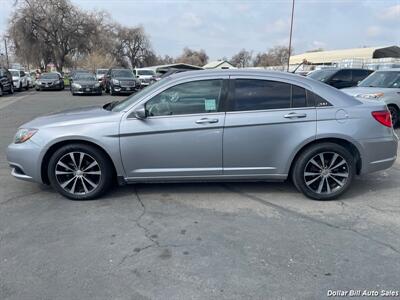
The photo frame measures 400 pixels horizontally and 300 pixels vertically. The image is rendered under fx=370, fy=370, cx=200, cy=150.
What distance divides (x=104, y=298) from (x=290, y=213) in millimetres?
2378

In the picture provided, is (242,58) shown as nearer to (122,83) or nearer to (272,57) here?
(272,57)

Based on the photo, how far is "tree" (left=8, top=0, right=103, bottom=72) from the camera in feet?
147

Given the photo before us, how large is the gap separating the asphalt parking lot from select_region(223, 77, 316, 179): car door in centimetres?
46

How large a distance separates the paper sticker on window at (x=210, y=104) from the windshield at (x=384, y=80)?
7.84 metres

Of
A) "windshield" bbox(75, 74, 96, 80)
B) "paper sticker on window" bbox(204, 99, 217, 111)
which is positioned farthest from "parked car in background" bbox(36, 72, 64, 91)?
"paper sticker on window" bbox(204, 99, 217, 111)

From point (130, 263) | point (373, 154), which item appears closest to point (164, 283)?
point (130, 263)

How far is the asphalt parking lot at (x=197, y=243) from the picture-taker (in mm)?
2916

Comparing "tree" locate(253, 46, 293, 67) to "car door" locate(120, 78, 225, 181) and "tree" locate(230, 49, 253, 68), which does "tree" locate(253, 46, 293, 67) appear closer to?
"tree" locate(230, 49, 253, 68)

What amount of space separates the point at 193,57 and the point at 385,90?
98.4 m

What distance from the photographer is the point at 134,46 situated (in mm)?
86375

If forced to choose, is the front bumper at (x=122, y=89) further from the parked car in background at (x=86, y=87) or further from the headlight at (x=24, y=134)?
the headlight at (x=24, y=134)

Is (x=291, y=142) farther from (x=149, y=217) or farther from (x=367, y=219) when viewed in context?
(x=149, y=217)

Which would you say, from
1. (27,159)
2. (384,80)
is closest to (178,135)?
(27,159)

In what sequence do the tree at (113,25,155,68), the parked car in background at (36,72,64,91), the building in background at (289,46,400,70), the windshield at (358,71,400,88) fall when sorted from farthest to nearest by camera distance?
1. the tree at (113,25,155,68)
2. the building in background at (289,46,400,70)
3. the parked car in background at (36,72,64,91)
4. the windshield at (358,71,400,88)
